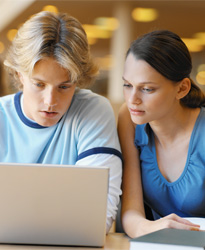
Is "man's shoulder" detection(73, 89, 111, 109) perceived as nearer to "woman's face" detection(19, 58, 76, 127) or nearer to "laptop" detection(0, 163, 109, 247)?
"woman's face" detection(19, 58, 76, 127)

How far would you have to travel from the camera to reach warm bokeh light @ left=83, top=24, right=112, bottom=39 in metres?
7.78

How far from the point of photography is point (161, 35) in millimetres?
1446

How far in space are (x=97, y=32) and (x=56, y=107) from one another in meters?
6.71

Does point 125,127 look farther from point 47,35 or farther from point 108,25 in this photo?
point 108,25

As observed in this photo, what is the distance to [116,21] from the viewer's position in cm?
743

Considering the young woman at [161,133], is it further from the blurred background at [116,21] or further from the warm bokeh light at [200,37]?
the warm bokeh light at [200,37]

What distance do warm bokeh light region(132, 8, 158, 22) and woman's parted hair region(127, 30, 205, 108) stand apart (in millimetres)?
6147

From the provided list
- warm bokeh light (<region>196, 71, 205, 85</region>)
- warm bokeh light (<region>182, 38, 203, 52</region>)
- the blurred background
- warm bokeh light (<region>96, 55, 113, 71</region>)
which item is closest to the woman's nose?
the blurred background

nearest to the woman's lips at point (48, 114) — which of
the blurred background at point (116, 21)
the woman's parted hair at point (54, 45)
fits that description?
the woman's parted hair at point (54, 45)

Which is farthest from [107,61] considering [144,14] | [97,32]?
[144,14]

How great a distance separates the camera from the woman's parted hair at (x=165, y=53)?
1.39 meters

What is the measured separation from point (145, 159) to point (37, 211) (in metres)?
0.65

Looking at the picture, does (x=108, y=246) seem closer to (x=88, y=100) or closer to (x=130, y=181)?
(x=130, y=181)

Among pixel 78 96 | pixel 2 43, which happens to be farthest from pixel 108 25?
pixel 78 96
